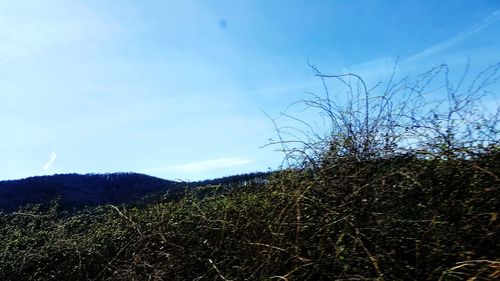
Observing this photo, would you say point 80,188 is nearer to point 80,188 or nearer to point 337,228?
point 80,188

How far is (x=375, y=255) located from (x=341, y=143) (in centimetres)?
Answer: 167

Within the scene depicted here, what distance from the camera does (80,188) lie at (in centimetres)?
1178

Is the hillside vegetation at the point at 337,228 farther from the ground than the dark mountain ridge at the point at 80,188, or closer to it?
closer to it

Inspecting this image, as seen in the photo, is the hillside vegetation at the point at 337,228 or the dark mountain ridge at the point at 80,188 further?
the dark mountain ridge at the point at 80,188

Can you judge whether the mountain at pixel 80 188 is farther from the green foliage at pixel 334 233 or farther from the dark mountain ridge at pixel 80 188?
the green foliage at pixel 334 233

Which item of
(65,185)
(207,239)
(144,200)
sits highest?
(65,185)

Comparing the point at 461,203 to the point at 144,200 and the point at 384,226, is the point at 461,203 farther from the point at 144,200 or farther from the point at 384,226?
the point at 144,200

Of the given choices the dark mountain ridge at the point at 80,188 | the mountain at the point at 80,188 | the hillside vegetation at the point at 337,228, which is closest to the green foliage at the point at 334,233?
the hillside vegetation at the point at 337,228

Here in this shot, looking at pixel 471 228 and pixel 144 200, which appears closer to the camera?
pixel 471 228

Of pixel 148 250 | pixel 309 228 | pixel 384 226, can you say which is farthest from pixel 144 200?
pixel 384 226

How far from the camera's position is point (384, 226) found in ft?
10.9

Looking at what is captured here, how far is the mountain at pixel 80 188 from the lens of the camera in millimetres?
10797

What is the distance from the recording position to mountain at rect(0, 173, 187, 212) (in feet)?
35.4

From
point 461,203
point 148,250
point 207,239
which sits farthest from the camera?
point 148,250
